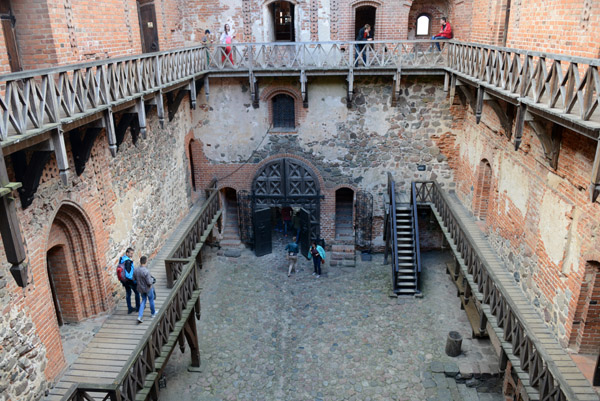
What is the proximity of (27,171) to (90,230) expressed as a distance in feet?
7.00

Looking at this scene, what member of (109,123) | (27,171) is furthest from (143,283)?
(27,171)

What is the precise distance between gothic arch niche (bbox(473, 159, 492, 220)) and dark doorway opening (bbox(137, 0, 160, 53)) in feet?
29.2

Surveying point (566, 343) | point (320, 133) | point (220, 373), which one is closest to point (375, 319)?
A: point (220, 373)

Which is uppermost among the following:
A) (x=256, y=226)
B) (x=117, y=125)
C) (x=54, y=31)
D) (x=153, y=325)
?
(x=54, y=31)

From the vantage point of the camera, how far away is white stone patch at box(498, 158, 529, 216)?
29.8 feet

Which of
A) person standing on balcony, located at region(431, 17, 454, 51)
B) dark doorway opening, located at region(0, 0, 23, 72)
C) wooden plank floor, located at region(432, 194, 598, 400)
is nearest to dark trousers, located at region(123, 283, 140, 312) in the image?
dark doorway opening, located at region(0, 0, 23, 72)

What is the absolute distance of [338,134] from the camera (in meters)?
14.2

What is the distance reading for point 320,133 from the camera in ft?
46.9

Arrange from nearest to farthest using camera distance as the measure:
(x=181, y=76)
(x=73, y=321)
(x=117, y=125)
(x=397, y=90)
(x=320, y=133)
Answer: (x=73, y=321), (x=117, y=125), (x=181, y=76), (x=397, y=90), (x=320, y=133)

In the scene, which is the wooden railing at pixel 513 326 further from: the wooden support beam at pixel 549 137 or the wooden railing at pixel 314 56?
the wooden railing at pixel 314 56

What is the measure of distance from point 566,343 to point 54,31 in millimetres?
9289

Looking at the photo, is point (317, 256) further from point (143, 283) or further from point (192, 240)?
point (143, 283)

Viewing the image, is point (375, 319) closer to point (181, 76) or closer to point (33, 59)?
point (181, 76)

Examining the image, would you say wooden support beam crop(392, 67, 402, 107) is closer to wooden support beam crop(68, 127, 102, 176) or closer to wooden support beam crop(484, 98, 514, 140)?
wooden support beam crop(484, 98, 514, 140)
